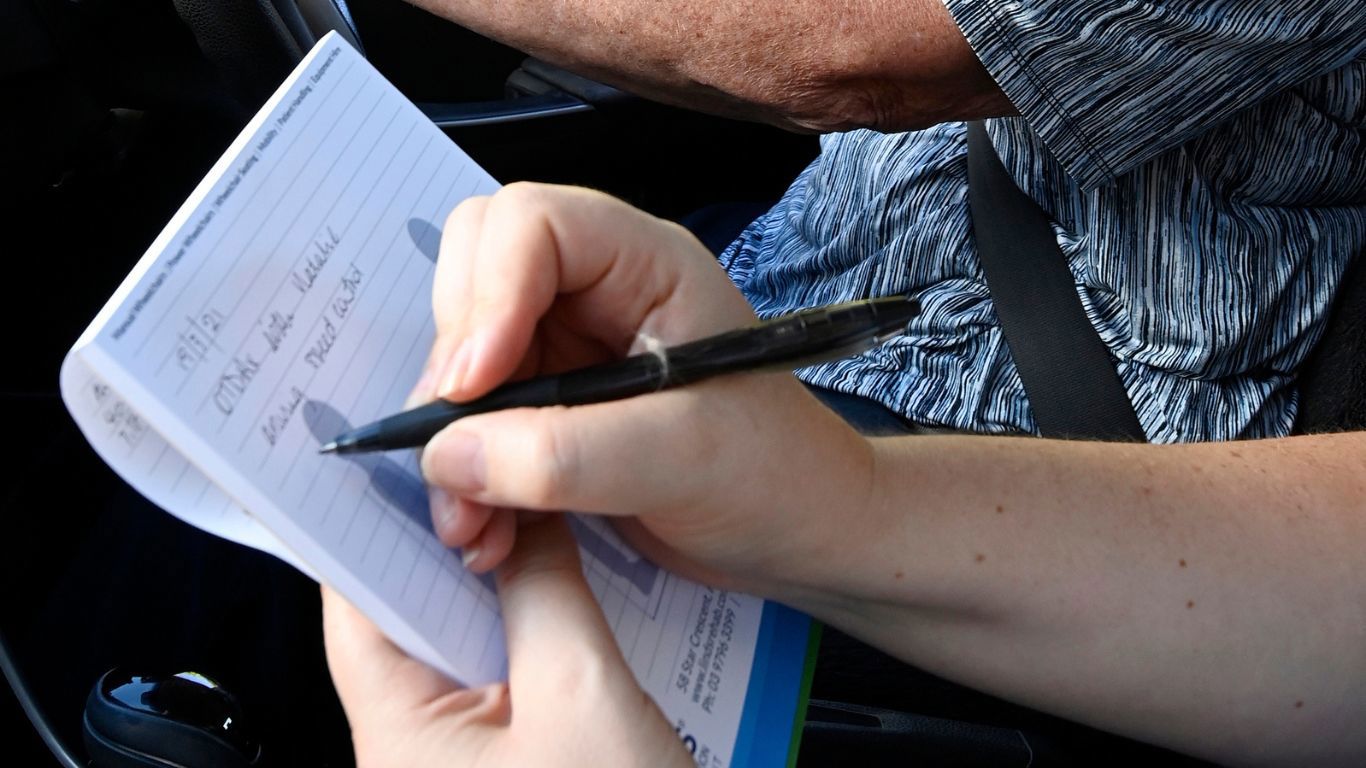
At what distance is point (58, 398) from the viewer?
3.58 feet

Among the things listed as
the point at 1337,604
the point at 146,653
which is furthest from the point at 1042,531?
the point at 146,653

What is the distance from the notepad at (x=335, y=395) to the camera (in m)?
0.40

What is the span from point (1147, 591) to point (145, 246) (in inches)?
51.5

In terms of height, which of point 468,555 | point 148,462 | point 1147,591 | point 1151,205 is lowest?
point 1147,591

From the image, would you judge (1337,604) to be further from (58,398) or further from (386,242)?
(58,398)

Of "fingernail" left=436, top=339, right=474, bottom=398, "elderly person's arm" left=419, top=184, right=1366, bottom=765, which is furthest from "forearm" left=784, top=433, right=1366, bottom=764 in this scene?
"fingernail" left=436, top=339, right=474, bottom=398

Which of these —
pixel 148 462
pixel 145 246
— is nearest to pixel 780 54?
pixel 148 462

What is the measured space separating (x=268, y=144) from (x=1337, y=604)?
63 cm

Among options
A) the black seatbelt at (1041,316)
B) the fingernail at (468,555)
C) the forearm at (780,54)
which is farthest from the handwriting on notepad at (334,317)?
the black seatbelt at (1041,316)

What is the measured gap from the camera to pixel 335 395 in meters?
0.46

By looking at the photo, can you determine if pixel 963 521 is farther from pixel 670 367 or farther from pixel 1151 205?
pixel 1151 205

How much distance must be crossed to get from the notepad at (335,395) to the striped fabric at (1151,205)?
356 millimetres

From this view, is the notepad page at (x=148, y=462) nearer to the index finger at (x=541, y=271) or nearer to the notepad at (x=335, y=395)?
the notepad at (x=335, y=395)

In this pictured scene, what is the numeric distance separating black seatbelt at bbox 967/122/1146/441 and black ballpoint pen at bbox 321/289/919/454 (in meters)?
0.38
